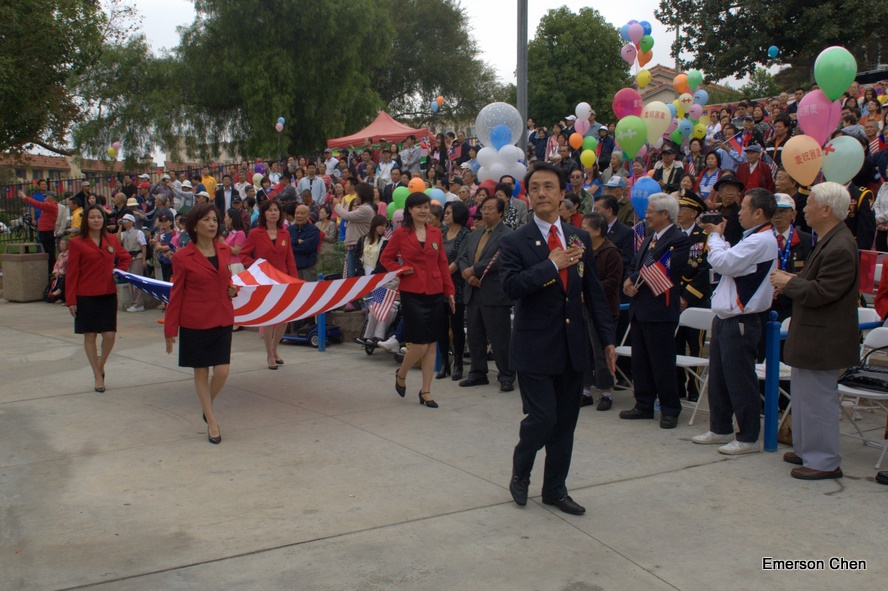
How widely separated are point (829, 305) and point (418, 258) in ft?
12.3

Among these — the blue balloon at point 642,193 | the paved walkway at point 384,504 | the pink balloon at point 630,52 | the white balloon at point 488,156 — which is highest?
the pink balloon at point 630,52

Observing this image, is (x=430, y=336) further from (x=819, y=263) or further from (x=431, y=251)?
(x=819, y=263)

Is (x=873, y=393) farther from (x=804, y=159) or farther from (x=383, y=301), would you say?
(x=383, y=301)

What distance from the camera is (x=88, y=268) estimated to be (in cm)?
841

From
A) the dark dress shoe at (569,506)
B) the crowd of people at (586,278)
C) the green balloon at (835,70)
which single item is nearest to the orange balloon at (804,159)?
the crowd of people at (586,278)

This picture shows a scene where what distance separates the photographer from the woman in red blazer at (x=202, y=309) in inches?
262

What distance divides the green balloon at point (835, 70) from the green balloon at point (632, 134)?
2.68 m

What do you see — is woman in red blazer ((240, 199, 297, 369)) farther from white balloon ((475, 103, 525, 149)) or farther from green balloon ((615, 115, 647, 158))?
green balloon ((615, 115, 647, 158))

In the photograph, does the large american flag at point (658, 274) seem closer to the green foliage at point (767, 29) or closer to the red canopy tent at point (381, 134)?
the red canopy tent at point (381, 134)

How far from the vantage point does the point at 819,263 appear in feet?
18.1

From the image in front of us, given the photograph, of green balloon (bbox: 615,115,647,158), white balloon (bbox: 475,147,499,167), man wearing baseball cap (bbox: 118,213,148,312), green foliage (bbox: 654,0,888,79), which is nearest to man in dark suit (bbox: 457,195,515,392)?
white balloon (bbox: 475,147,499,167)

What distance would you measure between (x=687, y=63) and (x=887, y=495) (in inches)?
1204

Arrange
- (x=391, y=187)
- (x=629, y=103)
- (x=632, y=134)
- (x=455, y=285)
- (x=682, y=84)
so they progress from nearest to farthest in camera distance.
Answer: (x=455, y=285)
(x=632, y=134)
(x=629, y=103)
(x=391, y=187)
(x=682, y=84)

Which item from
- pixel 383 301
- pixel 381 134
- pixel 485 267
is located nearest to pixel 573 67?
pixel 381 134
